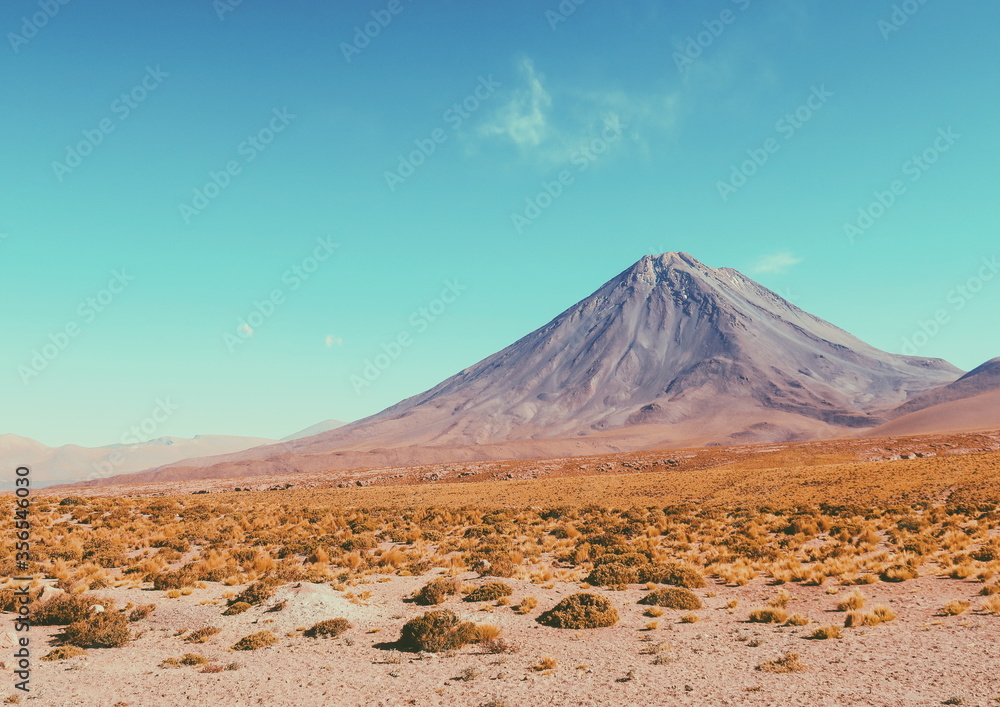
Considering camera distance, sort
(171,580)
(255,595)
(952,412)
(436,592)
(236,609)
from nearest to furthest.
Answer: (236,609), (255,595), (436,592), (171,580), (952,412)

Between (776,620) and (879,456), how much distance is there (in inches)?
2942

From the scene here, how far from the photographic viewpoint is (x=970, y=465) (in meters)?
44.3

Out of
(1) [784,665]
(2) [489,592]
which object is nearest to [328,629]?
(2) [489,592]

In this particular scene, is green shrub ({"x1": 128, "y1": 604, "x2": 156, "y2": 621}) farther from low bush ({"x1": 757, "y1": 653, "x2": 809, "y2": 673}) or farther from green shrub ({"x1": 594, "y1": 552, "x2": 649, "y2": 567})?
low bush ({"x1": 757, "y1": 653, "x2": 809, "y2": 673})

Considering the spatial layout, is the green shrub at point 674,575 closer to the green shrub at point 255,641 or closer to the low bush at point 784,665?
the low bush at point 784,665

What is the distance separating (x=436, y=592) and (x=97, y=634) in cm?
781

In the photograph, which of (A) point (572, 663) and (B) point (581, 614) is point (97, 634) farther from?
(B) point (581, 614)

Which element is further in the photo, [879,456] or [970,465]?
[879,456]

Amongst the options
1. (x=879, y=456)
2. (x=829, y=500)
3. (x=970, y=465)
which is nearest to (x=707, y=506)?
(x=829, y=500)

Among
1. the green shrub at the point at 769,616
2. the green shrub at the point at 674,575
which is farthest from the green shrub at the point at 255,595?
the green shrub at the point at 769,616

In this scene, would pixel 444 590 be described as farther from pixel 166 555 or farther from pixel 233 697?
pixel 166 555

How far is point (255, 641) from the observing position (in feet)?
40.1

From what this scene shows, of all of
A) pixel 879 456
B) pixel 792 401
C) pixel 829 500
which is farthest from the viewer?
pixel 792 401

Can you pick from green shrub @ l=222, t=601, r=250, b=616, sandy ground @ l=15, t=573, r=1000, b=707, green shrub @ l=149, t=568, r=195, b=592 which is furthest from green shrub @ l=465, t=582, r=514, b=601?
green shrub @ l=149, t=568, r=195, b=592
